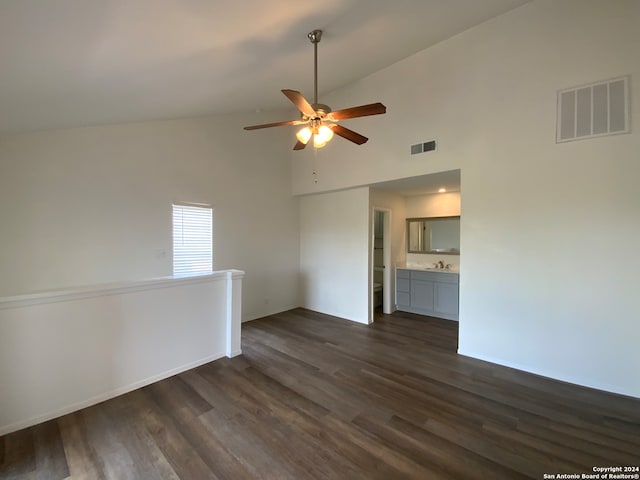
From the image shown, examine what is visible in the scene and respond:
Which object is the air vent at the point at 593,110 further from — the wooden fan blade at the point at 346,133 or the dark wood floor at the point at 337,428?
the dark wood floor at the point at 337,428

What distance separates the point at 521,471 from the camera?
171cm

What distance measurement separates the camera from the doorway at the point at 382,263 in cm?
508

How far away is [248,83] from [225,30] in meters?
1.19

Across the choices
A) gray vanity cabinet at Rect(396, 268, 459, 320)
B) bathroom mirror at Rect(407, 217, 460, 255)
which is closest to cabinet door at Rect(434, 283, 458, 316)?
gray vanity cabinet at Rect(396, 268, 459, 320)

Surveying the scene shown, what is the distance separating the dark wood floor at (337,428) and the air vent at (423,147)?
2.90 meters

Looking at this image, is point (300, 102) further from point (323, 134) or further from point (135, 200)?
point (135, 200)

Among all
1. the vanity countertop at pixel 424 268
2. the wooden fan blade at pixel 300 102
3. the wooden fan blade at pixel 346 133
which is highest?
the wooden fan blade at pixel 300 102

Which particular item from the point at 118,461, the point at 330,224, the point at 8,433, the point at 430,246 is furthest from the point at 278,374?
the point at 430,246

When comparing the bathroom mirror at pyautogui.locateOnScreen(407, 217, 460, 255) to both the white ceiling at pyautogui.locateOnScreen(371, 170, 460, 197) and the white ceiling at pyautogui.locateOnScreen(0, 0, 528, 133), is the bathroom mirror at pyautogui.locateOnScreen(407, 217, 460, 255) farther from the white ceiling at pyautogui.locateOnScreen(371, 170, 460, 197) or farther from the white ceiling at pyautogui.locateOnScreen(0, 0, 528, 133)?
the white ceiling at pyautogui.locateOnScreen(0, 0, 528, 133)

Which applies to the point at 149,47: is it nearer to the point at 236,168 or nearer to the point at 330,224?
the point at 236,168

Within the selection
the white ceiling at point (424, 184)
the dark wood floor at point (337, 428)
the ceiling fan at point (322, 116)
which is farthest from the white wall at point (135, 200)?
the white ceiling at point (424, 184)

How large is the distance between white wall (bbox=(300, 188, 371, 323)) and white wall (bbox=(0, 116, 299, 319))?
551mm

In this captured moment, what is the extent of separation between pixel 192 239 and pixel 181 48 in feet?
9.03

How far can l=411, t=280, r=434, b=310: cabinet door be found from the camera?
5078 mm
